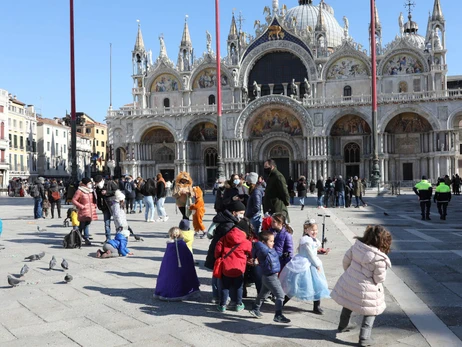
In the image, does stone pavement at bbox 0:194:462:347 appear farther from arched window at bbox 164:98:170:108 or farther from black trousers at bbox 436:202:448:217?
arched window at bbox 164:98:170:108

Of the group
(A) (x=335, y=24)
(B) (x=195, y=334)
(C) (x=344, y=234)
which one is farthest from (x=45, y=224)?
(A) (x=335, y=24)

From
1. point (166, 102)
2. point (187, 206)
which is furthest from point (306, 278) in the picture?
point (166, 102)

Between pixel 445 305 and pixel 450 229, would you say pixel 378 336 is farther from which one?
pixel 450 229

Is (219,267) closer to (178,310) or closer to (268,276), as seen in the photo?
(268,276)

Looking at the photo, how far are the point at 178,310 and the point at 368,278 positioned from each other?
106 inches

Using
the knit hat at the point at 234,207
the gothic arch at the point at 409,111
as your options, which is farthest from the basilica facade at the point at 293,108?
the knit hat at the point at 234,207


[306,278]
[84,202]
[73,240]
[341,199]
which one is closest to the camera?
[306,278]

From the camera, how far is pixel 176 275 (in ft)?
24.5

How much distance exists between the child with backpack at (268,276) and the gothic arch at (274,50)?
134 feet

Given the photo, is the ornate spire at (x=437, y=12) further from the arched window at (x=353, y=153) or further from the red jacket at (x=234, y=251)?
the red jacket at (x=234, y=251)

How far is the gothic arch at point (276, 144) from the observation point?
46.2m

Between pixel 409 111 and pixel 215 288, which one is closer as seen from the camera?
pixel 215 288

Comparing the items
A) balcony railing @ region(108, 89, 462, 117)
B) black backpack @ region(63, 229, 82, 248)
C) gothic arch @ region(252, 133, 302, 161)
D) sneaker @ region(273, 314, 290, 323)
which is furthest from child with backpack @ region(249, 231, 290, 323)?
gothic arch @ region(252, 133, 302, 161)

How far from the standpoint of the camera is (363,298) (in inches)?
222
